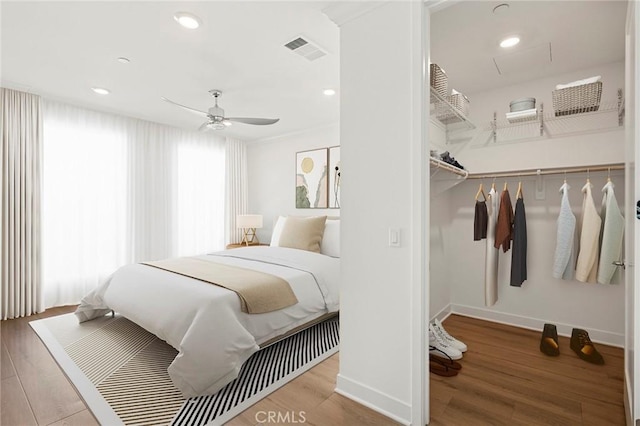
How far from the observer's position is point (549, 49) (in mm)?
2428

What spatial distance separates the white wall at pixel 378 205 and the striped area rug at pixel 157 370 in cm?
56

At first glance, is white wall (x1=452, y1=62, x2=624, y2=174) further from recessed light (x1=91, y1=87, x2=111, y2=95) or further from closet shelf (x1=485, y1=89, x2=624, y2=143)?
recessed light (x1=91, y1=87, x2=111, y2=95)

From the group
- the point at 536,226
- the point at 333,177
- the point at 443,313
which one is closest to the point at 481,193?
the point at 536,226

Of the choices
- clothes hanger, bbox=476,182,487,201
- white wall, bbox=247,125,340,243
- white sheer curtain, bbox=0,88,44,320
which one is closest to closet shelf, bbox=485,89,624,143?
clothes hanger, bbox=476,182,487,201

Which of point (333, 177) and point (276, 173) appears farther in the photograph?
point (276, 173)

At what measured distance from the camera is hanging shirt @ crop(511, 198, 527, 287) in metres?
2.85

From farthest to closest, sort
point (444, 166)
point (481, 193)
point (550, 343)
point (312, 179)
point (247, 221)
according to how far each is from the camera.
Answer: point (247, 221) → point (312, 179) → point (481, 193) → point (550, 343) → point (444, 166)

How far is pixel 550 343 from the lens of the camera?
250 cm

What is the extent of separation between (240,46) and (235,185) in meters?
3.26

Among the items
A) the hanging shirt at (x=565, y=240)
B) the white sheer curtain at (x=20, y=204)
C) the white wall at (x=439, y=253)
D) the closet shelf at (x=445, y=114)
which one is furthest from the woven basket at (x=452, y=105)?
the white sheer curtain at (x=20, y=204)

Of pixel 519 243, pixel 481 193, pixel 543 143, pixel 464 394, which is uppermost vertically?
pixel 543 143

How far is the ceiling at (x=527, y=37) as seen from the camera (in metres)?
1.97

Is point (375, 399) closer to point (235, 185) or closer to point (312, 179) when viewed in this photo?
point (312, 179)

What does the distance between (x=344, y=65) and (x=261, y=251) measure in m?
2.42
